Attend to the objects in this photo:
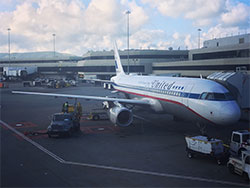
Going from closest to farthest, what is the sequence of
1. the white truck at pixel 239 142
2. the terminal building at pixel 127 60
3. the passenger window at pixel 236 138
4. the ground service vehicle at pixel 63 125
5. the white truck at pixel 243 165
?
1. the white truck at pixel 243 165
2. the white truck at pixel 239 142
3. the passenger window at pixel 236 138
4. the ground service vehicle at pixel 63 125
5. the terminal building at pixel 127 60

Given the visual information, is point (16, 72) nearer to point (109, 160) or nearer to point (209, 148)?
point (109, 160)

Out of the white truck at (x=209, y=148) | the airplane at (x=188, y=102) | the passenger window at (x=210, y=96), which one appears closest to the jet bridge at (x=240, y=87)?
the airplane at (x=188, y=102)

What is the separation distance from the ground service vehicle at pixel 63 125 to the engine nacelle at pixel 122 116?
11.1 feet

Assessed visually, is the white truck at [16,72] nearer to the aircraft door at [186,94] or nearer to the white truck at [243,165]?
the aircraft door at [186,94]

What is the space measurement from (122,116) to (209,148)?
896 cm

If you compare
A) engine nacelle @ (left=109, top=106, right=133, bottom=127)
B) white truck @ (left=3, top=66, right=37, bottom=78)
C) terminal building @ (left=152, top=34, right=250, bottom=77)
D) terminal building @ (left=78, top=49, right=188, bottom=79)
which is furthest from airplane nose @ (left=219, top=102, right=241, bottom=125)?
white truck @ (left=3, top=66, right=37, bottom=78)

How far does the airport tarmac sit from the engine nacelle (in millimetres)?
931

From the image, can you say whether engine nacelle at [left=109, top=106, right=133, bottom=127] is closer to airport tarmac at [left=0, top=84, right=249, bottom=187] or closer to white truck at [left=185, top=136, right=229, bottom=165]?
airport tarmac at [left=0, top=84, right=249, bottom=187]

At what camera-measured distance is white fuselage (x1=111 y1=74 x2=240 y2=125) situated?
1667cm

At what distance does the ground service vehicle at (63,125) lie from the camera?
20047 mm

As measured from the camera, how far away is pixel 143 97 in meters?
26.9

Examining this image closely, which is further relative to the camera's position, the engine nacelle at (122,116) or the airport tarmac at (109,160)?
the engine nacelle at (122,116)

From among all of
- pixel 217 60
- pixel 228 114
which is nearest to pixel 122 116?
pixel 228 114

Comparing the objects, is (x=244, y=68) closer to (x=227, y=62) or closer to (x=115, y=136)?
(x=227, y=62)
